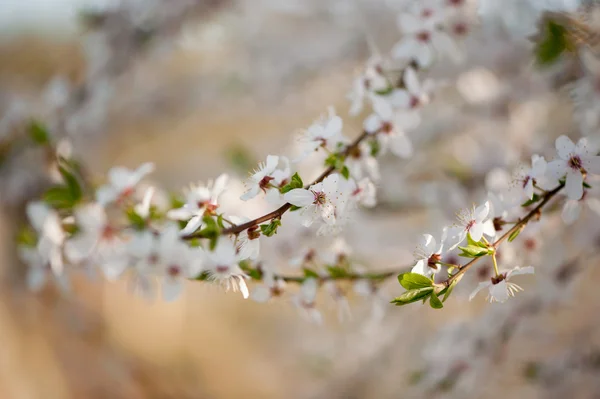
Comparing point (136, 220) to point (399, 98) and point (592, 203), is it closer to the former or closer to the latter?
point (399, 98)

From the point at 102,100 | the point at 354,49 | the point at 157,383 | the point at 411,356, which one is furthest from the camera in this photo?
the point at 157,383

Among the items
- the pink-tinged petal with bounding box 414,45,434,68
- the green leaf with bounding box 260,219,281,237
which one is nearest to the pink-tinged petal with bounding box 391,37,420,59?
the pink-tinged petal with bounding box 414,45,434,68

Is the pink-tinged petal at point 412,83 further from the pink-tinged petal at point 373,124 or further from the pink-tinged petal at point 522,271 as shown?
the pink-tinged petal at point 522,271

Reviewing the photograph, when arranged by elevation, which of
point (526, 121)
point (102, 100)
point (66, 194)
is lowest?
point (66, 194)

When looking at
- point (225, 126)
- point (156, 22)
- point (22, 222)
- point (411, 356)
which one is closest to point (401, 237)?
point (411, 356)

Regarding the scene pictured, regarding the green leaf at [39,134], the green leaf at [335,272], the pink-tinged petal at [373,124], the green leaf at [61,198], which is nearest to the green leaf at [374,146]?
the pink-tinged petal at [373,124]

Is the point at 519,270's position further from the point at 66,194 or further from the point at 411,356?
the point at 411,356
